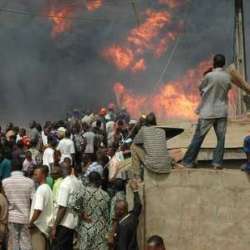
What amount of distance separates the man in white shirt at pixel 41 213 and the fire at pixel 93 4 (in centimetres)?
2137

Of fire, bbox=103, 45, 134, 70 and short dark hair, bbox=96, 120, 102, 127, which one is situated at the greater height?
fire, bbox=103, 45, 134, 70

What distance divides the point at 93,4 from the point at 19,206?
71.9 feet

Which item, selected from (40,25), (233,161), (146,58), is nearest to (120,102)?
(146,58)

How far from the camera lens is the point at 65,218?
11336 millimetres

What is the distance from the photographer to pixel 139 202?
1086 cm

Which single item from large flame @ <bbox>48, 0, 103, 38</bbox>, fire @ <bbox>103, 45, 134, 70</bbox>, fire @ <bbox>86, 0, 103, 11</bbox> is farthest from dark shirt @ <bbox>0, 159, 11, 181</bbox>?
fire @ <bbox>86, 0, 103, 11</bbox>

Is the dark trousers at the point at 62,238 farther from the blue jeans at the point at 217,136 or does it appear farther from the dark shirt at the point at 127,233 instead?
the blue jeans at the point at 217,136

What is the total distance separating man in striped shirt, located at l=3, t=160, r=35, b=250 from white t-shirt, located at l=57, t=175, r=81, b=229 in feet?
1.71

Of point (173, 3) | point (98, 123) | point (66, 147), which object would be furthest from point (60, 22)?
point (66, 147)

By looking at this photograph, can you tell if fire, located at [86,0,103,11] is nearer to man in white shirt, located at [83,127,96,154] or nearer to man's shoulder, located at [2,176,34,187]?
man in white shirt, located at [83,127,96,154]

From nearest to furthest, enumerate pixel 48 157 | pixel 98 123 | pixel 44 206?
pixel 44 206, pixel 48 157, pixel 98 123

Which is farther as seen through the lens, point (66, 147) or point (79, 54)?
point (79, 54)

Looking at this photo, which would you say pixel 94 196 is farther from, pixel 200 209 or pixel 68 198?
pixel 200 209

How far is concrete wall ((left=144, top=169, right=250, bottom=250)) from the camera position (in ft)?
34.5
